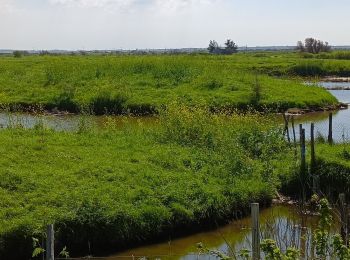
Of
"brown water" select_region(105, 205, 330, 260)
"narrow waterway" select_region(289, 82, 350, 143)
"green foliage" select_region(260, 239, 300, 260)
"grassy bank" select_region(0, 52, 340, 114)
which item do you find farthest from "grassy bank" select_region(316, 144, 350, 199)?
"grassy bank" select_region(0, 52, 340, 114)

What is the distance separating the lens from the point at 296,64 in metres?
60.9

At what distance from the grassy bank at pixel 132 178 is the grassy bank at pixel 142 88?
10446 millimetres

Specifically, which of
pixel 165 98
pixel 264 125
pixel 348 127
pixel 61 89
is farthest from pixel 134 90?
pixel 264 125

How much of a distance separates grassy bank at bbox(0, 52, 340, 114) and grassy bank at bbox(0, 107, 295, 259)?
10446 mm

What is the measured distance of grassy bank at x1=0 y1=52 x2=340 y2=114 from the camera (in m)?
32.2

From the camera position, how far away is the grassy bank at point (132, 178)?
12031mm

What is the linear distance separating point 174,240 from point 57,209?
285cm

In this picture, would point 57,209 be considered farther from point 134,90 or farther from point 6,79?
point 6,79

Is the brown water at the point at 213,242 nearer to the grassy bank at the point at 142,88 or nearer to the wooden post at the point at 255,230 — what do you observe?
the wooden post at the point at 255,230

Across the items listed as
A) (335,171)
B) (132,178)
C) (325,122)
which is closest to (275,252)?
(132,178)

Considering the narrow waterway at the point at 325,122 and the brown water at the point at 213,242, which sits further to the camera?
the narrow waterway at the point at 325,122

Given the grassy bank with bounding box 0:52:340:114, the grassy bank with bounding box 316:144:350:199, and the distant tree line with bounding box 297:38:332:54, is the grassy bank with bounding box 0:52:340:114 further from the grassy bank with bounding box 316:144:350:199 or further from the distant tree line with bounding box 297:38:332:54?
the distant tree line with bounding box 297:38:332:54

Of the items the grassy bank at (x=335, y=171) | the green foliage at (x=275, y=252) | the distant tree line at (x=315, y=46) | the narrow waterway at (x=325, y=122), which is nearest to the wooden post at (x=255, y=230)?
the green foliage at (x=275, y=252)

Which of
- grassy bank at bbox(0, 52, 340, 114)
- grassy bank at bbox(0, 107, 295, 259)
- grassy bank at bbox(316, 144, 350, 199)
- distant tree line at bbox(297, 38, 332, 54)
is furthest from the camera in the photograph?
distant tree line at bbox(297, 38, 332, 54)
